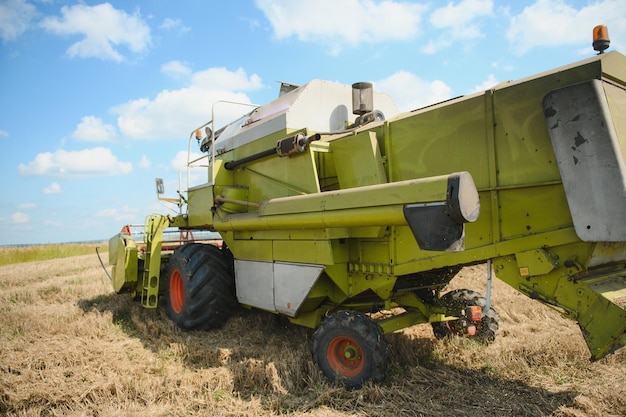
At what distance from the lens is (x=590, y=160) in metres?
2.83

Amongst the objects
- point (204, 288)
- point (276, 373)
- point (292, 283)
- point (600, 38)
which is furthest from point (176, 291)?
point (600, 38)

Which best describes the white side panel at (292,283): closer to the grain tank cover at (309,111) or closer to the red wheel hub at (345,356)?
the red wheel hub at (345,356)

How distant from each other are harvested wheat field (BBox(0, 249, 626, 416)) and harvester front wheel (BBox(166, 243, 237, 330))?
0.57 feet

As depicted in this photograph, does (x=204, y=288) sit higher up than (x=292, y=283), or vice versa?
(x=292, y=283)

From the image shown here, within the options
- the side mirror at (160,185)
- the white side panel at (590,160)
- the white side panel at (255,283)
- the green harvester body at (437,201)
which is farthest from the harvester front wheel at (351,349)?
the side mirror at (160,185)

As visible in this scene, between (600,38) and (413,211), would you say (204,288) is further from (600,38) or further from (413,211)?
(600,38)

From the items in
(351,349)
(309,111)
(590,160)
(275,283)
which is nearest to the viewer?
(590,160)

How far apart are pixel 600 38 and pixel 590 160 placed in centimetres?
94

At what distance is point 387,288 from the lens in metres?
4.11

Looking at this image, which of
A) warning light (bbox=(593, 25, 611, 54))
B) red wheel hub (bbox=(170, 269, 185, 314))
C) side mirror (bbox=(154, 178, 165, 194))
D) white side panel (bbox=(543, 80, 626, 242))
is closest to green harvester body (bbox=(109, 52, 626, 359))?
white side panel (bbox=(543, 80, 626, 242))

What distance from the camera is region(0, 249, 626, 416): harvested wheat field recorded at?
3.33 m

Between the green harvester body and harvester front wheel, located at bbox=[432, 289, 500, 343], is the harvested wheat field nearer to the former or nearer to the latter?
harvester front wheel, located at bbox=[432, 289, 500, 343]

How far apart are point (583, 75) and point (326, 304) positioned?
10.4 feet

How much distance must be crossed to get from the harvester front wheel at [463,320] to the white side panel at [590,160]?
5.78 ft
